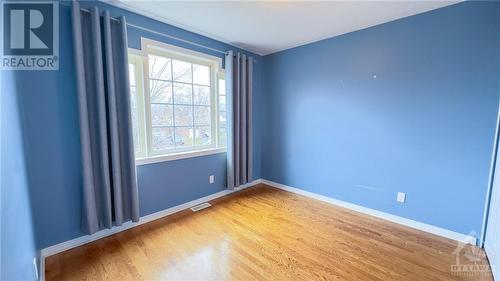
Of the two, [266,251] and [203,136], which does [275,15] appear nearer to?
[203,136]

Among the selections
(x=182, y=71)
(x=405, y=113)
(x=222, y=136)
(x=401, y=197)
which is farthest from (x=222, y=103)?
(x=401, y=197)

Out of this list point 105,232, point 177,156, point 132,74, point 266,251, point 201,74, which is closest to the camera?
point 266,251

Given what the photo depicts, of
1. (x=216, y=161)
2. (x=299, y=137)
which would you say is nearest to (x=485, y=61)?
(x=299, y=137)

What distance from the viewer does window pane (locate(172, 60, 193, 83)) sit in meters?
2.64

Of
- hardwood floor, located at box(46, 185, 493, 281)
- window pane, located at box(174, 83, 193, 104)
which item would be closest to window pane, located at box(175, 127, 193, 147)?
window pane, located at box(174, 83, 193, 104)

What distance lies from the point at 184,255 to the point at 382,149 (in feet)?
8.04

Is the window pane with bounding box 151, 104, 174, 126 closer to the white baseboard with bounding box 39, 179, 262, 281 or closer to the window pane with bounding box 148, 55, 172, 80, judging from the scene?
the window pane with bounding box 148, 55, 172, 80

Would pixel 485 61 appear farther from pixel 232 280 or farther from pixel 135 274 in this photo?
pixel 135 274

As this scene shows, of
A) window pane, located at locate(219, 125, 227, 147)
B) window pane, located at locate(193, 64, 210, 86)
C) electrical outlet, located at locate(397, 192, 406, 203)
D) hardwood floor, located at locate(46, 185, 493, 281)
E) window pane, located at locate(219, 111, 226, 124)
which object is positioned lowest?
hardwood floor, located at locate(46, 185, 493, 281)

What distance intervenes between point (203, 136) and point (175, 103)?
0.63 metres

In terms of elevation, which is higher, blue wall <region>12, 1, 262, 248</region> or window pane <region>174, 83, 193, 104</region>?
window pane <region>174, 83, 193, 104</region>

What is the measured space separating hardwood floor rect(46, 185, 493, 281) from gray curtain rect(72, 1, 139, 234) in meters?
0.35

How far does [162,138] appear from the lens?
8.42 feet

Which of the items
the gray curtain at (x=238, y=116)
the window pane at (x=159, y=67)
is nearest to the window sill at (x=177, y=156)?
the gray curtain at (x=238, y=116)
